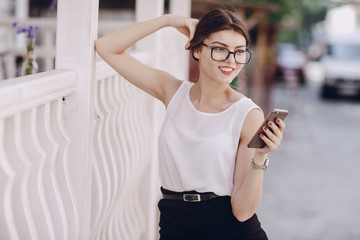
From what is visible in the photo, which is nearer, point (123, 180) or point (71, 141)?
point (71, 141)

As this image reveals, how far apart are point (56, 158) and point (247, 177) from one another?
29.7 inches

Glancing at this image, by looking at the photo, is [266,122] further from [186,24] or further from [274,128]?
[186,24]

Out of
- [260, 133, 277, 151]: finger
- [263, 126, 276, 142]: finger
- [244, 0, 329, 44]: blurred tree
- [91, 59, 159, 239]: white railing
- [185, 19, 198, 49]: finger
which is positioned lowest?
[244, 0, 329, 44]: blurred tree

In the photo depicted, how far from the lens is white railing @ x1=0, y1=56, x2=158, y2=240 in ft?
6.02

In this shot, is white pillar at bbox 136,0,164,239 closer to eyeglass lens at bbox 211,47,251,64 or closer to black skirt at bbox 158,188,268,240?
eyeglass lens at bbox 211,47,251,64

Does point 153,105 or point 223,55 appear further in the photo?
point 153,105

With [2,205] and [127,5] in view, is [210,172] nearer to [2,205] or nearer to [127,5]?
[2,205]

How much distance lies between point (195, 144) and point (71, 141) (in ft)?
1.74

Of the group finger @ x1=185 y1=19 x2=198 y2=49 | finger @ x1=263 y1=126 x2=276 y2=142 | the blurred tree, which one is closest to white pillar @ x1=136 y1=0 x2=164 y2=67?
finger @ x1=185 y1=19 x2=198 y2=49

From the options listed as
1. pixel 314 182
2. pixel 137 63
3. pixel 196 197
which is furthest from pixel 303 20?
pixel 196 197

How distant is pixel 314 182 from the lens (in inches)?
307

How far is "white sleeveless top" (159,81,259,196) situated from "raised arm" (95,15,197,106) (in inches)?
9.3

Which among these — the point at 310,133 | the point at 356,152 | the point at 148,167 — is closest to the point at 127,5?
the point at 310,133

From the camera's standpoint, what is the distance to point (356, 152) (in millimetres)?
10156
